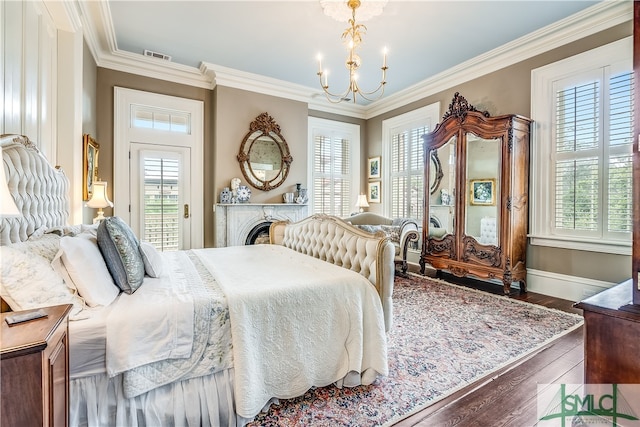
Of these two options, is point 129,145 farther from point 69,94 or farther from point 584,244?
point 584,244

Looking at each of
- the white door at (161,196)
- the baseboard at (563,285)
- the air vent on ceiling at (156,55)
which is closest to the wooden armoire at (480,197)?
the baseboard at (563,285)

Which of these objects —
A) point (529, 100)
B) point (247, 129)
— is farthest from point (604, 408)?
point (247, 129)

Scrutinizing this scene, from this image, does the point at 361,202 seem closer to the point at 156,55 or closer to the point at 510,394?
the point at 156,55

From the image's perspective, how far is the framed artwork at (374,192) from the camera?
6328mm

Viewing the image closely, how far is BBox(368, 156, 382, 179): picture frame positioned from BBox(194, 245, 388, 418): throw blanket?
14.8ft

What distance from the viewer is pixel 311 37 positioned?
3.77 m

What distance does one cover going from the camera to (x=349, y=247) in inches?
92.6

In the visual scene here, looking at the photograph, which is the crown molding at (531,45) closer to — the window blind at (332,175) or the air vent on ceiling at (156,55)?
the window blind at (332,175)

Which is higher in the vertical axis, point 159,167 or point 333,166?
point 333,166

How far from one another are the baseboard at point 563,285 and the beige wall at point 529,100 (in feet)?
0.18

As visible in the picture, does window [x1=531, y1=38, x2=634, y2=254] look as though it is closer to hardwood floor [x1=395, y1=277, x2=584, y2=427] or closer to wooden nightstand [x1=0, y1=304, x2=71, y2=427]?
hardwood floor [x1=395, y1=277, x2=584, y2=427]

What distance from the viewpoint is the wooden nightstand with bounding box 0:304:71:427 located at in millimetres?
835

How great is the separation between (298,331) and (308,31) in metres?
3.41

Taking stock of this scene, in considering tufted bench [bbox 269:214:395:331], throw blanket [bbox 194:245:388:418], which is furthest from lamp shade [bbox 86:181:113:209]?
throw blanket [bbox 194:245:388:418]
